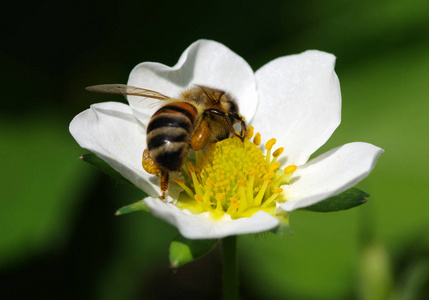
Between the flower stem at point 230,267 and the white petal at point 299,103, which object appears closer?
the flower stem at point 230,267

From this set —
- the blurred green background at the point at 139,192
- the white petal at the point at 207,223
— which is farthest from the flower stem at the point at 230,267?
the blurred green background at the point at 139,192

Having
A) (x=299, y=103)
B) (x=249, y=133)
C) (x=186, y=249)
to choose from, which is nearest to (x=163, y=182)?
(x=186, y=249)

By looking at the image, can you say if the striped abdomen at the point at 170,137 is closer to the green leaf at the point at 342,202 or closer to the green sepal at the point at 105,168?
the green sepal at the point at 105,168

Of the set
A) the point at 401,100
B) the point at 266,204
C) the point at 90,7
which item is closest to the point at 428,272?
the point at 266,204

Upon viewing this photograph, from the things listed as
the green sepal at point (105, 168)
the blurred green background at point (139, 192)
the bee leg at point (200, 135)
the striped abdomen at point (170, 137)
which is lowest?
the blurred green background at point (139, 192)

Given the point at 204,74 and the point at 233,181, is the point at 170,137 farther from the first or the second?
the point at 204,74

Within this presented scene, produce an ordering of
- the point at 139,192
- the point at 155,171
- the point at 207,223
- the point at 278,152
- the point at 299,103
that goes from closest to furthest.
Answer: the point at 207,223 < the point at 155,171 < the point at 278,152 < the point at 299,103 < the point at 139,192

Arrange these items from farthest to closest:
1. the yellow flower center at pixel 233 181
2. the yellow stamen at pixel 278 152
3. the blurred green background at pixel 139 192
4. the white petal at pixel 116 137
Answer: the blurred green background at pixel 139 192, the yellow stamen at pixel 278 152, the yellow flower center at pixel 233 181, the white petal at pixel 116 137
